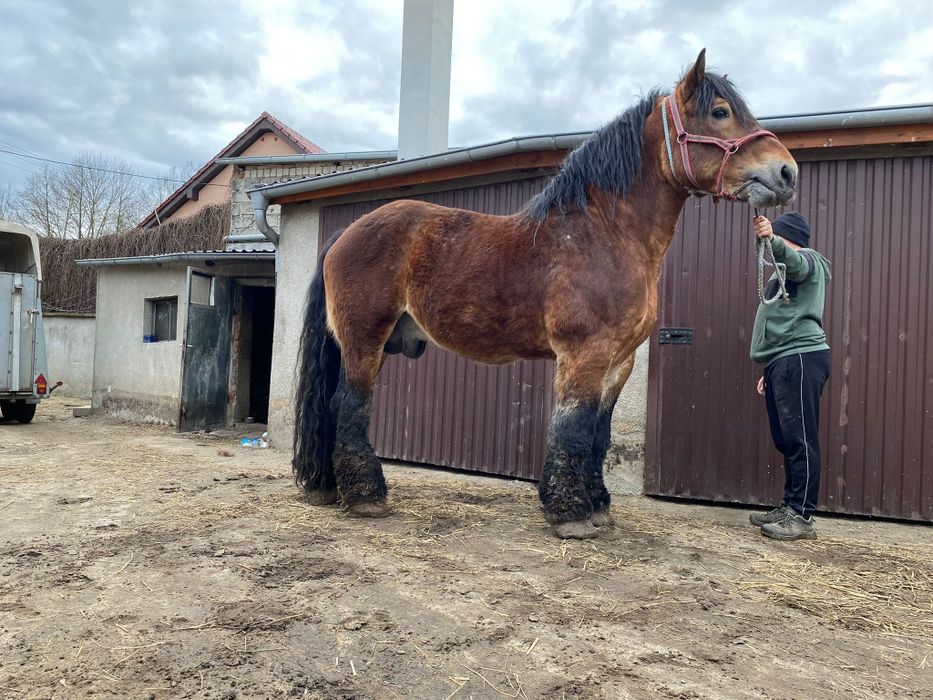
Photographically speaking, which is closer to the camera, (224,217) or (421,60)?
(421,60)

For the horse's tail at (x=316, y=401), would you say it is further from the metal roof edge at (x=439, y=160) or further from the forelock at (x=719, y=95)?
the forelock at (x=719, y=95)

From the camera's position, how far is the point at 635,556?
2.92m

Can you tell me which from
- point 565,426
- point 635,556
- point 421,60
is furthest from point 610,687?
point 421,60

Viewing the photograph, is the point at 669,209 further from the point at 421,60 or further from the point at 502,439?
the point at 421,60

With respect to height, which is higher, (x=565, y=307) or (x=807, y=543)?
(x=565, y=307)

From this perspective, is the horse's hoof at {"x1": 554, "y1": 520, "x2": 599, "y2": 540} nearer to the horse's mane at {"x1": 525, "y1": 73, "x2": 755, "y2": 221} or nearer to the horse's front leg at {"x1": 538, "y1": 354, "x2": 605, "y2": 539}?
the horse's front leg at {"x1": 538, "y1": 354, "x2": 605, "y2": 539}

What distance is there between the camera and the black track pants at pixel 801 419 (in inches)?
133

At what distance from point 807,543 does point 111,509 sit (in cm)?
426

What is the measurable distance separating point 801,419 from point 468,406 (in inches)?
123

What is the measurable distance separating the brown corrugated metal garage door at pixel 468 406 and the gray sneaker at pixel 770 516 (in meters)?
1.96

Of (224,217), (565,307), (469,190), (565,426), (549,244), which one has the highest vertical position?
(224,217)

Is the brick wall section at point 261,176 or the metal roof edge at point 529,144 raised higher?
the brick wall section at point 261,176

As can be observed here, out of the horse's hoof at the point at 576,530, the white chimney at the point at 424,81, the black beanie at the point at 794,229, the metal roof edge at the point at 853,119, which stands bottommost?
the horse's hoof at the point at 576,530

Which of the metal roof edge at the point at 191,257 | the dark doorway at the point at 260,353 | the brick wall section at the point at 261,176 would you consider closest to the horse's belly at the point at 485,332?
the metal roof edge at the point at 191,257
